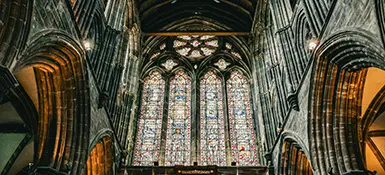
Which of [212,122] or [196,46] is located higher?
[196,46]

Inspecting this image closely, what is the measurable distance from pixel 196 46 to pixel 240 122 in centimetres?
627

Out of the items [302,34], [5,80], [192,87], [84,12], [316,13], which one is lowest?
[5,80]

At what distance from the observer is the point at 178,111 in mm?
20781

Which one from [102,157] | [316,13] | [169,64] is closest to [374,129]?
[316,13]

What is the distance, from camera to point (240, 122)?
20281 mm

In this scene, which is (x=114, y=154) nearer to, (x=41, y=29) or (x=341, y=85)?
(x=41, y=29)

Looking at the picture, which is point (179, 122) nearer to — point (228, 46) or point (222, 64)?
point (222, 64)

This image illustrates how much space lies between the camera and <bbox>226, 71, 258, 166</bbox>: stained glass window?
62.0 ft

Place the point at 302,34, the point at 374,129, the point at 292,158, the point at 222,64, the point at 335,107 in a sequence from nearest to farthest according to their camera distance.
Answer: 1. the point at 335,107
2. the point at 302,34
3. the point at 292,158
4. the point at 374,129
5. the point at 222,64

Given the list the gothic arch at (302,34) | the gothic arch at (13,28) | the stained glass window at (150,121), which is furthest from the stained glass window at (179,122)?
the gothic arch at (13,28)

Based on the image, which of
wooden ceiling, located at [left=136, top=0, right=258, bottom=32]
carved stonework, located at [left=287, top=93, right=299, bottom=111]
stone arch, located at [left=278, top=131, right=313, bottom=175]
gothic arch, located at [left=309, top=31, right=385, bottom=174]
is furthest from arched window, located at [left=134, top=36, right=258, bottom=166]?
gothic arch, located at [left=309, top=31, right=385, bottom=174]

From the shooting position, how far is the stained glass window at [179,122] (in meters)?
18.8

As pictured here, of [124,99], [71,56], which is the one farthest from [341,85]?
[124,99]

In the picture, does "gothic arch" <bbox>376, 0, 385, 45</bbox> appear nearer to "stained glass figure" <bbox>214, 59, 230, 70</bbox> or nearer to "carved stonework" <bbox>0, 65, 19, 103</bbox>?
"carved stonework" <bbox>0, 65, 19, 103</bbox>
